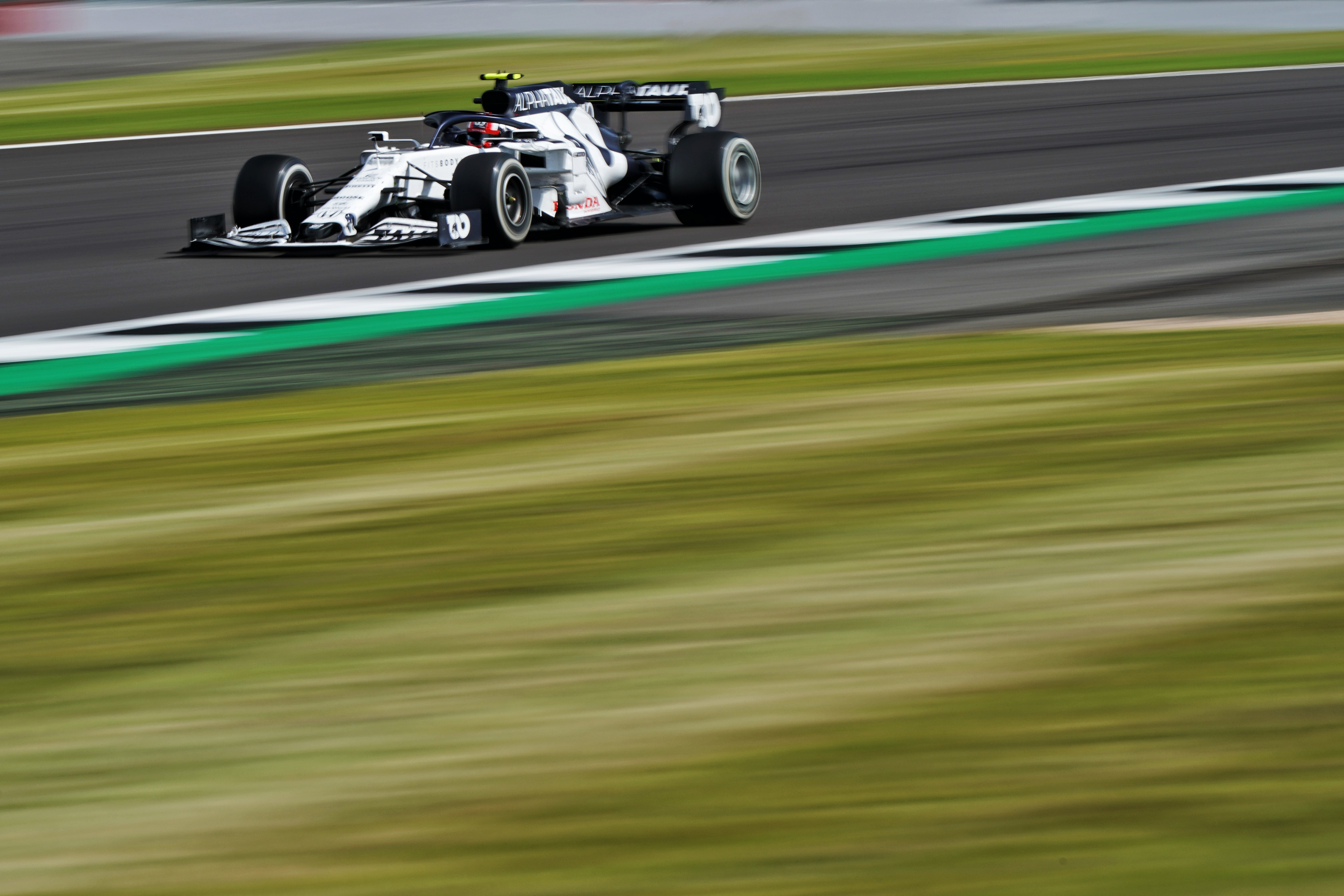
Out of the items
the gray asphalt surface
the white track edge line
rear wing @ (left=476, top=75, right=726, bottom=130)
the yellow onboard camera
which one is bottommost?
the white track edge line

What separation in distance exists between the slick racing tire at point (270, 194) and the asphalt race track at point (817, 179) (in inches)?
9.7

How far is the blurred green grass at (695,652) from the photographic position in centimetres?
237

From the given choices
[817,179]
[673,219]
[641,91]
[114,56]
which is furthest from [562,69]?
[641,91]

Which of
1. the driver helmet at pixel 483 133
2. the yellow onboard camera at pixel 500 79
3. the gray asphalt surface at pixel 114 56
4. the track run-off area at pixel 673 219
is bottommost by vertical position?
the track run-off area at pixel 673 219

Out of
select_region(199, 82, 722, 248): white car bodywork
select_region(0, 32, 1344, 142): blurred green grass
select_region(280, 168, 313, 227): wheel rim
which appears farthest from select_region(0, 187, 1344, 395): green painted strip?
select_region(0, 32, 1344, 142): blurred green grass

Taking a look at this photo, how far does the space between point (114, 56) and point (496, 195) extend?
19.3 meters

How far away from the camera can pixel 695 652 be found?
3086mm

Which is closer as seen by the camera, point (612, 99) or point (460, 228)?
point (460, 228)

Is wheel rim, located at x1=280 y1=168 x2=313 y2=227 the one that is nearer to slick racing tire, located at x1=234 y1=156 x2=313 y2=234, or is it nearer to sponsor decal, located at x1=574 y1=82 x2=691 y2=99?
slick racing tire, located at x1=234 y1=156 x2=313 y2=234

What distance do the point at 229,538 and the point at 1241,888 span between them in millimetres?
2469

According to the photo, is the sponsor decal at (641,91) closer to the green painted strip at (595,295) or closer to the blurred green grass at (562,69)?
the green painted strip at (595,295)

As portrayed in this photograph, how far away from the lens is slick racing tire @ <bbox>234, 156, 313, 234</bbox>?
959 cm

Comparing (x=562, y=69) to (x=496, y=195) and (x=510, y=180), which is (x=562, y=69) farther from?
(x=496, y=195)

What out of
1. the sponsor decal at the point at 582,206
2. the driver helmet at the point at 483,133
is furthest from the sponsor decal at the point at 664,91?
the driver helmet at the point at 483,133
